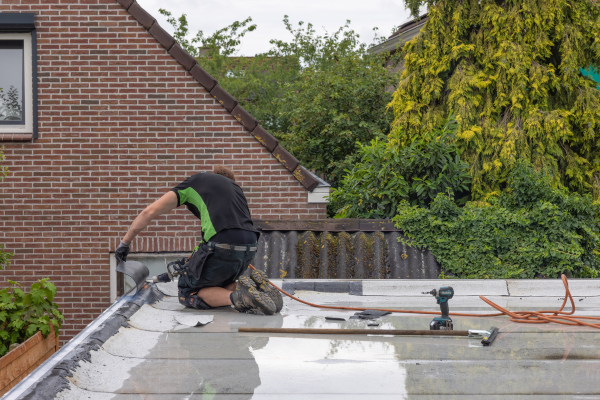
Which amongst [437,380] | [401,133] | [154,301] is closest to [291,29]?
[401,133]

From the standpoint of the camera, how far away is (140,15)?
740cm

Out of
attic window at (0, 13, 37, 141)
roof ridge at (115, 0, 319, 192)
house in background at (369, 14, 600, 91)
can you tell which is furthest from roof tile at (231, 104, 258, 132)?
house in background at (369, 14, 600, 91)

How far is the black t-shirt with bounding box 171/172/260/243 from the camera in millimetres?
4289

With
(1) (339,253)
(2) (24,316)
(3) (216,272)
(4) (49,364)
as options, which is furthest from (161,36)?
(4) (49,364)

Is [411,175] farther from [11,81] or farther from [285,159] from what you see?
[11,81]

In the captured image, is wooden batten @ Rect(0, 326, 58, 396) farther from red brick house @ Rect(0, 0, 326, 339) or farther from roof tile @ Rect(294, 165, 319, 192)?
roof tile @ Rect(294, 165, 319, 192)

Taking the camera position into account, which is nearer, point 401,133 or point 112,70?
point 112,70


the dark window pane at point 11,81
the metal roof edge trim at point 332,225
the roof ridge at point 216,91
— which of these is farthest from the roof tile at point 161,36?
the metal roof edge trim at point 332,225

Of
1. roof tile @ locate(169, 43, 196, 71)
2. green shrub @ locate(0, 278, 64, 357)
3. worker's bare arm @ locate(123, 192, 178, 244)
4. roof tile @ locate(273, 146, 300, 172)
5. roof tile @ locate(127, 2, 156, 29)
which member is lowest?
green shrub @ locate(0, 278, 64, 357)

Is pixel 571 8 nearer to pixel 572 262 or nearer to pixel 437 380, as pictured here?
pixel 572 262

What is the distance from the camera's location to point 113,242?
293 inches

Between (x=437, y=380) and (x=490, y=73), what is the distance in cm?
651

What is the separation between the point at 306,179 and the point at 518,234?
9.34 feet

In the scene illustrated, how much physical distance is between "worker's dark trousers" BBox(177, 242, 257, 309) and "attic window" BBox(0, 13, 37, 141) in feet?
14.7
